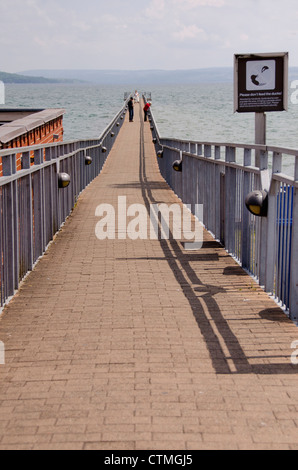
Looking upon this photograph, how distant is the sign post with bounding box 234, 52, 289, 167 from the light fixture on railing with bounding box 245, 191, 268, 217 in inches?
159

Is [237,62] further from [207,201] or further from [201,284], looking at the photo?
[201,284]

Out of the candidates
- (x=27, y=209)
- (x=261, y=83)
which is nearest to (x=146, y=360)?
(x=27, y=209)

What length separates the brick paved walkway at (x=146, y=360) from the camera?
13.2 feet

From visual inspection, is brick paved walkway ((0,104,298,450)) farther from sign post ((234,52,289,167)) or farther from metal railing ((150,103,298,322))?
sign post ((234,52,289,167))

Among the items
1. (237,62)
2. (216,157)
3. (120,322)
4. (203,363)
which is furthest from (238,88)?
(203,363)

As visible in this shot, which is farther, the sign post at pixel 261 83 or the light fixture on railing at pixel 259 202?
the sign post at pixel 261 83

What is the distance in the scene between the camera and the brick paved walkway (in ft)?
13.2

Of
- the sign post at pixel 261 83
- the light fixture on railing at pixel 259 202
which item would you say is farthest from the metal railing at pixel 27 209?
the sign post at pixel 261 83

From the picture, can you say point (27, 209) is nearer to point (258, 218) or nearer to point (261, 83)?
point (258, 218)

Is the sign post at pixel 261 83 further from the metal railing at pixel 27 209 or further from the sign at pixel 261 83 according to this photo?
the metal railing at pixel 27 209

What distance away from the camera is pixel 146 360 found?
5203 mm

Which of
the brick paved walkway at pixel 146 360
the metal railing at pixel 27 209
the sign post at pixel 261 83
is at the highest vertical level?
the sign post at pixel 261 83

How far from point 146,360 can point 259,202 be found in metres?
2.42

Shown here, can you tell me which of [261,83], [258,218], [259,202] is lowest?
[258,218]
